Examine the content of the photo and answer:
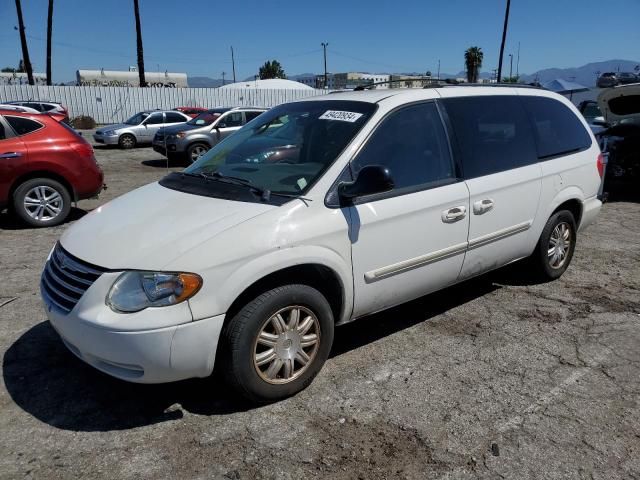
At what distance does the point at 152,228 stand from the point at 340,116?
4.85ft

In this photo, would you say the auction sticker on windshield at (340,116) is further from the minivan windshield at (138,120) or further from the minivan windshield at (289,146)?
the minivan windshield at (138,120)

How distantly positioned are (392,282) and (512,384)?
98 centimetres

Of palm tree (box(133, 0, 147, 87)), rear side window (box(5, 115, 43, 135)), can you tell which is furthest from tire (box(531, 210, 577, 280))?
palm tree (box(133, 0, 147, 87))

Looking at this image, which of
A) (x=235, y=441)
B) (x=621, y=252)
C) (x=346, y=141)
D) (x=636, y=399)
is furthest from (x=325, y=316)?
(x=621, y=252)

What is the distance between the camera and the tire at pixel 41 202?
698 centimetres

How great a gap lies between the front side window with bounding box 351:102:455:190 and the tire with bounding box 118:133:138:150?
17332 mm

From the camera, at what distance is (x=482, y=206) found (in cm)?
388

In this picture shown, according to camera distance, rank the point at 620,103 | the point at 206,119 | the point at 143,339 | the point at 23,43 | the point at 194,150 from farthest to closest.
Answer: the point at 23,43 < the point at 206,119 < the point at 194,150 < the point at 620,103 < the point at 143,339

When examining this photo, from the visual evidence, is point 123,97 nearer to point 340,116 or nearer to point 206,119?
point 206,119

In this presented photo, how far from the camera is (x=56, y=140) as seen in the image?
7105 mm

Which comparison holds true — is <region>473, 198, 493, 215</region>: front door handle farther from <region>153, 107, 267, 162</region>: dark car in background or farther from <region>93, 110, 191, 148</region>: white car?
<region>93, 110, 191, 148</region>: white car

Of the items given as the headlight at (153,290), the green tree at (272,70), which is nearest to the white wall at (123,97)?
the headlight at (153,290)

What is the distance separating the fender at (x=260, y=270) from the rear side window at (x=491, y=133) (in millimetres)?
1351

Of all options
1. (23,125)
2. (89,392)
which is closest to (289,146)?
(89,392)
